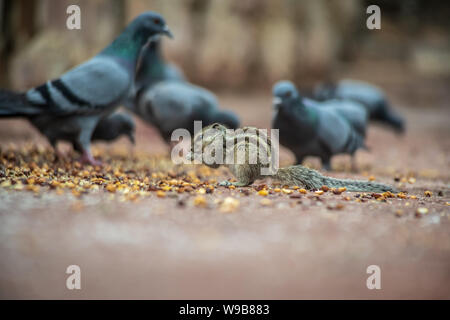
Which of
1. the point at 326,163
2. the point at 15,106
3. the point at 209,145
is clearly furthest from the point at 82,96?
the point at 326,163

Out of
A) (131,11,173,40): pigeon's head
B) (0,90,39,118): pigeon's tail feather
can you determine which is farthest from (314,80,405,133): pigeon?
(0,90,39,118): pigeon's tail feather

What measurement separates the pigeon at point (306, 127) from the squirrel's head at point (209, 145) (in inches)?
55.0

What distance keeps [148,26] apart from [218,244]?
4.09m

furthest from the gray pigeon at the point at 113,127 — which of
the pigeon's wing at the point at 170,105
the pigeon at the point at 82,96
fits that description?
the pigeon at the point at 82,96

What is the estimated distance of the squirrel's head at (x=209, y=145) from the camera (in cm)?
422

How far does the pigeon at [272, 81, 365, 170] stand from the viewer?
218 inches

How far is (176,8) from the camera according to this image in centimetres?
1150

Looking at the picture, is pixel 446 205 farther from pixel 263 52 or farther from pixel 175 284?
pixel 263 52

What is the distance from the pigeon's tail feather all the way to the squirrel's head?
6.73 ft

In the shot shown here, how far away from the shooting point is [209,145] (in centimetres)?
431

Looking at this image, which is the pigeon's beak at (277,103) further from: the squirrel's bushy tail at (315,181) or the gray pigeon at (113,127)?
the gray pigeon at (113,127)

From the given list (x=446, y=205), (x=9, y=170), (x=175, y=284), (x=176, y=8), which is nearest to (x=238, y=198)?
(x=175, y=284)

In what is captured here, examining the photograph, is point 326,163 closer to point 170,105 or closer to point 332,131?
point 332,131
